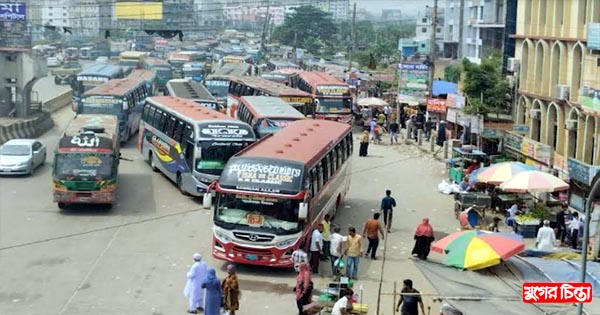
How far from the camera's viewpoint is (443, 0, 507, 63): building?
7012cm

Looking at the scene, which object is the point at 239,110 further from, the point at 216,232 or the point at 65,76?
the point at 65,76

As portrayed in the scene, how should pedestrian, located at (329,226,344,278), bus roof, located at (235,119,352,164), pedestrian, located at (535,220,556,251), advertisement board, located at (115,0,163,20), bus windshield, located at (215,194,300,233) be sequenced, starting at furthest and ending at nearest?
advertisement board, located at (115,0,163,20)
pedestrian, located at (535,220,556,251)
bus roof, located at (235,119,352,164)
pedestrian, located at (329,226,344,278)
bus windshield, located at (215,194,300,233)

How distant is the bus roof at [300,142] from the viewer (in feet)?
64.9

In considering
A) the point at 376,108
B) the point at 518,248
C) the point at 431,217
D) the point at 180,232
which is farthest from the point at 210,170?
the point at 376,108

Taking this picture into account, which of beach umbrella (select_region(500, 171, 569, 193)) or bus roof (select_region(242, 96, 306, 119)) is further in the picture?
bus roof (select_region(242, 96, 306, 119))

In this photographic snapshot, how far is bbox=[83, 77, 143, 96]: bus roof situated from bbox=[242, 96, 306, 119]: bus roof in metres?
4.91

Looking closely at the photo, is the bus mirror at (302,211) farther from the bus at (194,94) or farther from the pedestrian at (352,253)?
the bus at (194,94)

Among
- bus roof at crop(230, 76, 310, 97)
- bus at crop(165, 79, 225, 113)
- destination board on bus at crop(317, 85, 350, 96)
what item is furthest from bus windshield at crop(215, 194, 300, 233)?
destination board on bus at crop(317, 85, 350, 96)

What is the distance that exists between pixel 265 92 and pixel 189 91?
3.65m

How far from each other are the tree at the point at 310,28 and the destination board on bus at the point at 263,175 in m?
105

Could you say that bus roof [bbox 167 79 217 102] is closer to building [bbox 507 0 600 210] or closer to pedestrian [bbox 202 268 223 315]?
building [bbox 507 0 600 210]

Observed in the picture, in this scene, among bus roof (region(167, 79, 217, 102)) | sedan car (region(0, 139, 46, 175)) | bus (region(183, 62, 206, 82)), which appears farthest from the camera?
bus (region(183, 62, 206, 82))

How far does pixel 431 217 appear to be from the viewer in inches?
997

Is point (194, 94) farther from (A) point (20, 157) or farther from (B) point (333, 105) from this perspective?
(A) point (20, 157)
